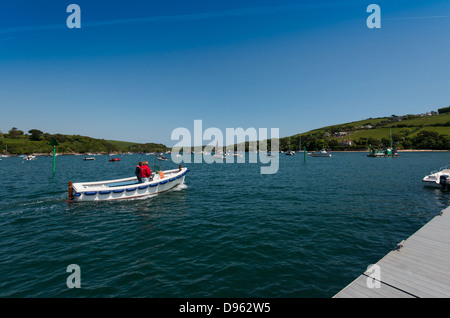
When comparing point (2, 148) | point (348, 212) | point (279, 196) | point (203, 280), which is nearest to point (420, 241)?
point (348, 212)

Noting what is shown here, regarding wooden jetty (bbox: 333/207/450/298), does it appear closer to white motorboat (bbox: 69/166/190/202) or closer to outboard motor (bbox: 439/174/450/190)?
white motorboat (bbox: 69/166/190/202)

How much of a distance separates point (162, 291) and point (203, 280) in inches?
62.4

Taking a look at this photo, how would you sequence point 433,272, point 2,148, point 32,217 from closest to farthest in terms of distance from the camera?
point 433,272, point 32,217, point 2,148

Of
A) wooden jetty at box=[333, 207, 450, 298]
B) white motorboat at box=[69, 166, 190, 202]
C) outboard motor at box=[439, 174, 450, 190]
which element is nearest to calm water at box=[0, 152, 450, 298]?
white motorboat at box=[69, 166, 190, 202]

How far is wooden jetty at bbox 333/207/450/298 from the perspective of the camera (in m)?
6.15

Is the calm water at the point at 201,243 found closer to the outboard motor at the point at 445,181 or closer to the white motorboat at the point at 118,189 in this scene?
A: the white motorboat at the point at 118,189

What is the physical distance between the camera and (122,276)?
27.8ft

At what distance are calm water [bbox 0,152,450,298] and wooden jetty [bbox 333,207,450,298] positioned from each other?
1.16 meters

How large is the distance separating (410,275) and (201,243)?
9.01 m

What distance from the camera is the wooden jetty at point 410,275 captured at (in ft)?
20.2

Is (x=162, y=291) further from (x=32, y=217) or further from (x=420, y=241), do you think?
(x=32, y=217)

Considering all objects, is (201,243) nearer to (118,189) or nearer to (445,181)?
(118,189)

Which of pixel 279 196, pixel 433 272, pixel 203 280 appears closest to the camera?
pixel 433 272

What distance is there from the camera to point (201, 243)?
11.5 metres
